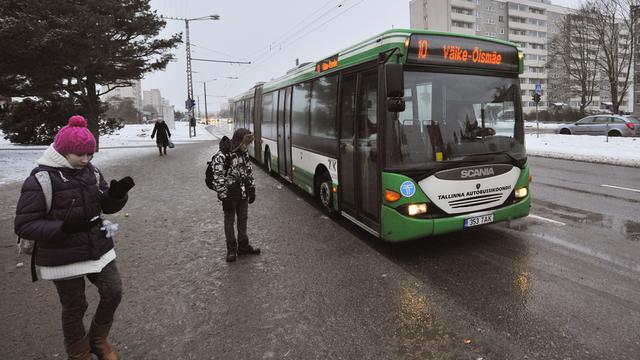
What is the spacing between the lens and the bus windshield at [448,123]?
4.91 meters

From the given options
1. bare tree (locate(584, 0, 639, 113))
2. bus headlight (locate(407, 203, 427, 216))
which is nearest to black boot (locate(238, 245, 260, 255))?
bus headlight (locate(407, 203, 427, 216))

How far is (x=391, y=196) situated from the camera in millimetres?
4957

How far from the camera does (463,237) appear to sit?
19.7ft

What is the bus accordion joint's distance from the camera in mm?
4898

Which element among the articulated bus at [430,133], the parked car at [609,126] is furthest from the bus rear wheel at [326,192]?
the parked car at [609,126]

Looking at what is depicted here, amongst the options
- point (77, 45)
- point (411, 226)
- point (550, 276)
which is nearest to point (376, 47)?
point (411, 226)

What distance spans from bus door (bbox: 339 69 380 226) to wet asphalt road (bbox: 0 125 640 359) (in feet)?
1.84

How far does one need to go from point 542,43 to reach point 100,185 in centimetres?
10022

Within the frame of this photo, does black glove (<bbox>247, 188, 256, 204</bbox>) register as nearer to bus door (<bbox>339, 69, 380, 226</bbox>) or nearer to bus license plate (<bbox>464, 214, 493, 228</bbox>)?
bus door (<bbox>339, 69, 380, 226</bbox>)

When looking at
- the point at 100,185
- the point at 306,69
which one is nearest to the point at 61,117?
the point at 306,69

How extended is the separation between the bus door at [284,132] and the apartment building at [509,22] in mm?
70436

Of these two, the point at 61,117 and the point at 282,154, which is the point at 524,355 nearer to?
the point at 282,154

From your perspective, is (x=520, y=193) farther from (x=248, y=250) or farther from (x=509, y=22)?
(x=509, y=22)

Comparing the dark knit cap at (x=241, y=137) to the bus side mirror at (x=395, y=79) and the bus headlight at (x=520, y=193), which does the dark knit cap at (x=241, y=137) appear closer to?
the bus side mirror at (x=395, y=79)
